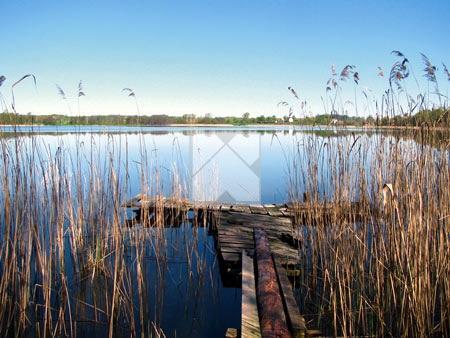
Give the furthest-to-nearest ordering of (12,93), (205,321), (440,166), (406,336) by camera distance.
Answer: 1. (205,321)
2. (440,166)
3. (12,93)
4. (406,336)

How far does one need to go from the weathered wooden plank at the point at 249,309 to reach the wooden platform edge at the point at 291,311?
21cm

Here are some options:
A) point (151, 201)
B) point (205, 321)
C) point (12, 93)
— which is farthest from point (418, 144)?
point (151, 201)

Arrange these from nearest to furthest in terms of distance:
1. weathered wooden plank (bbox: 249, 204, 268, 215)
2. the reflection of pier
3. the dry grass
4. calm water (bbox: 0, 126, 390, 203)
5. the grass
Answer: the dry grass
the reflection of pier
the grass
calm water (bbox: 0, 126, 390, 203)
weathered wooden plank (bbox: 249, 204, 268, 215)

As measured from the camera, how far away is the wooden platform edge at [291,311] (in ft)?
6.36

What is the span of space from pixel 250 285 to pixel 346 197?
1352 millimetres

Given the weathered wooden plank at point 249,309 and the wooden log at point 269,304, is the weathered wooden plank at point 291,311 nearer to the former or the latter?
the wooden log at point 269,304

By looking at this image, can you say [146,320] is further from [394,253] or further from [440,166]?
[440,166]

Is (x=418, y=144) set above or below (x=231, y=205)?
above

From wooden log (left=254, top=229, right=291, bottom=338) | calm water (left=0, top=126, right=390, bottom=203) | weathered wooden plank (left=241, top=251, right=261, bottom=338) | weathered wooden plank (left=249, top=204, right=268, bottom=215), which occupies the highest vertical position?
calm water (left=0, top=126, right=390, bottom=203)

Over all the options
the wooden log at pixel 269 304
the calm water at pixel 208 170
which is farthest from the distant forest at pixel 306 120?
the wooden log at pixel 269 304

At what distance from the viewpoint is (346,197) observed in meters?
3.18

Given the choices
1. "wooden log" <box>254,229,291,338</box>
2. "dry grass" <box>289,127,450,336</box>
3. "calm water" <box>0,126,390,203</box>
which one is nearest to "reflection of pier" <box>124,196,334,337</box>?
"wooden log" <box>254,229,291,338</box>

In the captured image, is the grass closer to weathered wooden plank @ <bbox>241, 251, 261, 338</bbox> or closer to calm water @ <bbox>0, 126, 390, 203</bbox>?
calm water @ <bbox>0, 126, 390, 203</bbox>

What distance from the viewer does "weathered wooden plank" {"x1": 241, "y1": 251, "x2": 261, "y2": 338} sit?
1.92m
